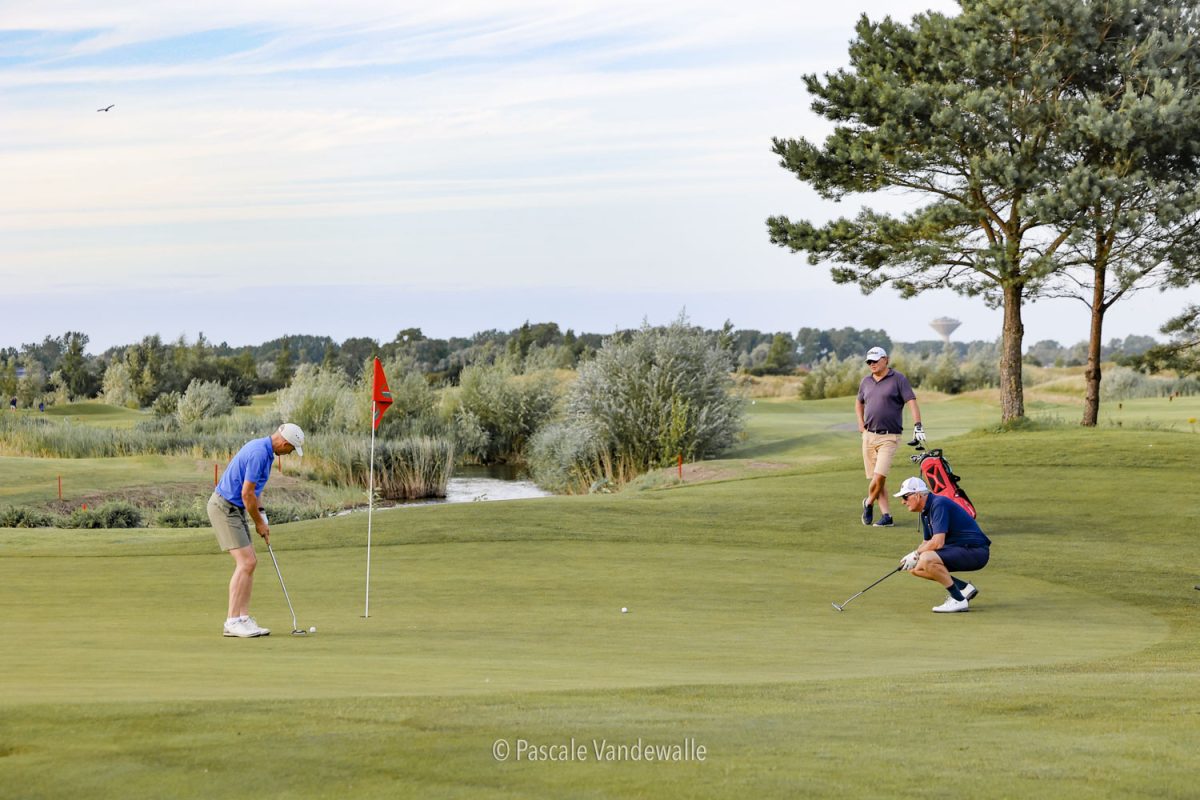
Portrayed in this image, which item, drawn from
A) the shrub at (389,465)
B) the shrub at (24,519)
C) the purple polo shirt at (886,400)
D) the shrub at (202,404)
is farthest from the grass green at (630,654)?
the shrub at (202,404)

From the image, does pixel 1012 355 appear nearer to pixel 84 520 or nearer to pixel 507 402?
pixel 84 520

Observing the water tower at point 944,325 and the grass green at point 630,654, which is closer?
the grass green at point 630,654

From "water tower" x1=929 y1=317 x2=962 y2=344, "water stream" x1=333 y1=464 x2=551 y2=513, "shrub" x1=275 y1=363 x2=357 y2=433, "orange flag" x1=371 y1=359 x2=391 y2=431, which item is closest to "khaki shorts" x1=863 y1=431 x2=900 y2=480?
"orange flag" x1=371 y1=359 x2=391 y2=431

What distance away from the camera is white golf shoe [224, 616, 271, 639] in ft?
34.9

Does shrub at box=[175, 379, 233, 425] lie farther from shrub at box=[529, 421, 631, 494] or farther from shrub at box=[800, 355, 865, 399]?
shrub at box=[800, 355, 865, 399]

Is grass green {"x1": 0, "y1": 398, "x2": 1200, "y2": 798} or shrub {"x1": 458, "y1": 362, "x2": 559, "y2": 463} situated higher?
shrub {"x1": 458, "y1": 362, "x2": 559, "y2": 463}

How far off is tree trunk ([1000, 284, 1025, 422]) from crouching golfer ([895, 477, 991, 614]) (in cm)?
1882

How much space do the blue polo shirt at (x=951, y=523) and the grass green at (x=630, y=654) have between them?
0.72 metres

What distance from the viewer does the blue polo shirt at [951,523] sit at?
43.4 ft

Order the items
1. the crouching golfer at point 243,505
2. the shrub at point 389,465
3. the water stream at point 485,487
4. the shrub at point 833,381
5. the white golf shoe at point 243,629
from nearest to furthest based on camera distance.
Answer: the white golf shoe at point 243,629, the crouching golfer at point 243,505, the water stream at point 485,487, the shrub at point 389,465, the shrub at point 833,381

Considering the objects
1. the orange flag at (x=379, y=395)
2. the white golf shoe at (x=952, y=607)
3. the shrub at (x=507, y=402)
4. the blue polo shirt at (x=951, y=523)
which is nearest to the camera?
the white golf shoe at (x=952, y=607)

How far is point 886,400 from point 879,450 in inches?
26.4

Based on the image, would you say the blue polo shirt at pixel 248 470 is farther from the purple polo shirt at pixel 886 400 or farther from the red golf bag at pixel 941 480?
the purple polo shirt at pixel 886 400

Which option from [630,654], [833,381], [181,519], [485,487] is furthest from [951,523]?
[833,381]
